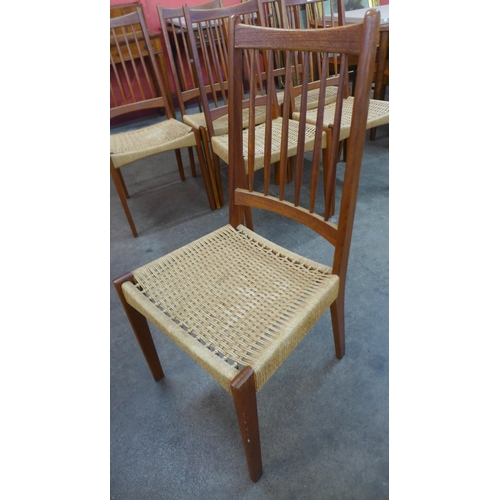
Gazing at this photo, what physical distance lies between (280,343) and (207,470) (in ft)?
1.67

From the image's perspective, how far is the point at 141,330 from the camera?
1.09 meters

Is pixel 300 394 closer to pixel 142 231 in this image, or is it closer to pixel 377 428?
pixel 377 428

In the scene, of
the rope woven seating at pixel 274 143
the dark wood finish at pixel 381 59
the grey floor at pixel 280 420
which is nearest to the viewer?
the grey floor at pixel 280 420

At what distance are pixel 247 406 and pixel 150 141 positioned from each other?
1610mm

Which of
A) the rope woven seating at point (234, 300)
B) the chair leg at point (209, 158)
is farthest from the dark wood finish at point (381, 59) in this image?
the rope woven seating at point (234, 300)

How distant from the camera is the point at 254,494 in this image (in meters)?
0.94

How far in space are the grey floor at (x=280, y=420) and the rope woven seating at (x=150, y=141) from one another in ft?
2.34

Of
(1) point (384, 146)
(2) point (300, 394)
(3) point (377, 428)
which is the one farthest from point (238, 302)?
(1) point (384, 146)

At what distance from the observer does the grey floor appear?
3.16 ft

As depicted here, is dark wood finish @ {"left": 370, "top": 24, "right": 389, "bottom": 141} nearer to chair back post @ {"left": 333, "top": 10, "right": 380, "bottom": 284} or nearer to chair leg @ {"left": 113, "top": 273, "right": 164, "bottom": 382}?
chair back post @ {"left": 333, "top": 10, "right": 380, "bottom": 284}

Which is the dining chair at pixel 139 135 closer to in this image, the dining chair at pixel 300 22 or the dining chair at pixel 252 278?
the dining chair at pixel 300 22

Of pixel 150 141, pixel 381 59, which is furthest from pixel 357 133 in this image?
pixel 381 59

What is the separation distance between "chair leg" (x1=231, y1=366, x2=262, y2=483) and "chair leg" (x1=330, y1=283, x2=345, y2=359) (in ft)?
1.28

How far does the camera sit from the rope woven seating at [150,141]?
1.79 m
